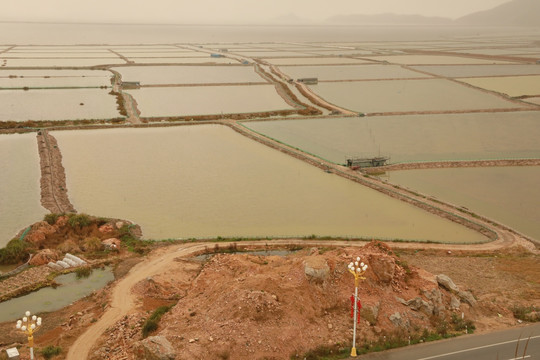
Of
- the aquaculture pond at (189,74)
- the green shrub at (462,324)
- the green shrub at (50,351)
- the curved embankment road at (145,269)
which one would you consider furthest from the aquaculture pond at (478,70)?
the green shrub at (50,351)

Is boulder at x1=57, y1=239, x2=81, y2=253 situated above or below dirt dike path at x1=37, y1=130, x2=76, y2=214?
below

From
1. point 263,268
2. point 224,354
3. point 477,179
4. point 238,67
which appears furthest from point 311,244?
point 238,67

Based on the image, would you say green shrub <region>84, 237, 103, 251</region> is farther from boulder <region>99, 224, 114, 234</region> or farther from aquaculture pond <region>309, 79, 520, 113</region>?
aquaculture pond <region>309, 79, 520, 113</region>

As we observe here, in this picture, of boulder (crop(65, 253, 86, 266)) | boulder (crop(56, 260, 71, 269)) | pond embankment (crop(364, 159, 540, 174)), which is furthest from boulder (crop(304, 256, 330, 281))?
pond embankment (crop(364, 159, 540, 174))

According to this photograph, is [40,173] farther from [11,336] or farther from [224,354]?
[224,354]

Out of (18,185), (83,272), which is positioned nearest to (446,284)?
(83,272)

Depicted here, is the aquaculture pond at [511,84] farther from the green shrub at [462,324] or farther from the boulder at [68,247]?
the boulder at [68,247]
